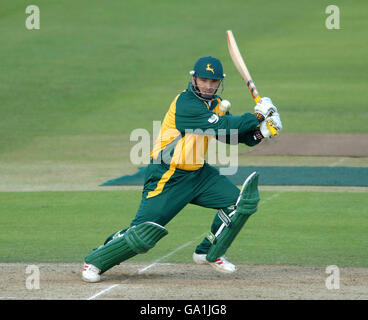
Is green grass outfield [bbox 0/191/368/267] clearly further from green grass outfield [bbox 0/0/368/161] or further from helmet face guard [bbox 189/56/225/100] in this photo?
green grass outfield [bbox 0/0/368/161]

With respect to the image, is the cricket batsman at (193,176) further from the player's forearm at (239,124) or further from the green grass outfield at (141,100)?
the green grass outfield at (141,100)

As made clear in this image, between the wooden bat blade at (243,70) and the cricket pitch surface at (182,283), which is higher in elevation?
the wooden bat blade at (243,70)

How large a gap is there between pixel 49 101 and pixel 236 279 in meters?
13.9

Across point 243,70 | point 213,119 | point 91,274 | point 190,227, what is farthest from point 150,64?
point 91,274

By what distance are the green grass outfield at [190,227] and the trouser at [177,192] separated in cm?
103

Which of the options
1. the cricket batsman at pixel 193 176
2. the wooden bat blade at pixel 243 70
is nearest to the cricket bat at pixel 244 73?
the wooden bat blade at pixel 243 70

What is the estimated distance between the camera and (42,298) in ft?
21.7

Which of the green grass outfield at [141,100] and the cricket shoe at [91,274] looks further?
the green grass outfield at [141,100]

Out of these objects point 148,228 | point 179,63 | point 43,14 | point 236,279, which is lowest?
point 236,279

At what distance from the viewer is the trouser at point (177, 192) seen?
23.9ft

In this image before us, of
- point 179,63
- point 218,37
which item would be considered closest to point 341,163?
point 179,63

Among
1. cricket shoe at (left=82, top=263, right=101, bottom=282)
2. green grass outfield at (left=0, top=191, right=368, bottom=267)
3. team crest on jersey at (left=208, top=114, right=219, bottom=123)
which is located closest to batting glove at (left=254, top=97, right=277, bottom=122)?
team crest on jersey at (left=208, top=114, right=219, bottom=123)

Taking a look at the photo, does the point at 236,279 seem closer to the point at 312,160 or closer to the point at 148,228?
the point at 148,228

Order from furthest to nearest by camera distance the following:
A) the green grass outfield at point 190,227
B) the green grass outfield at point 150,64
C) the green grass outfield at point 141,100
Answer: the green grass outfield at point 150,64 < the green grass outfield at point 141,100 < the green grass outfield at point 190,227
